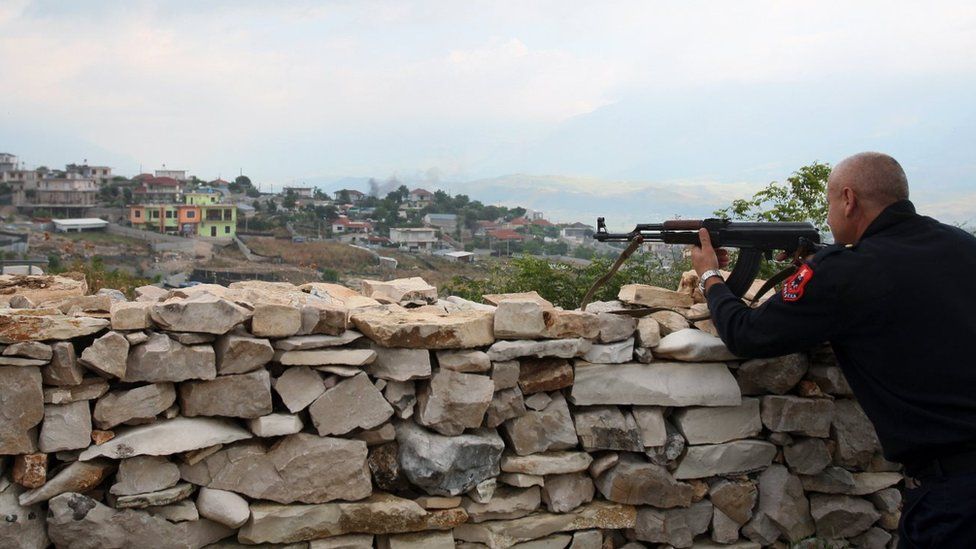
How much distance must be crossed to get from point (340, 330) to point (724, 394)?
228cm

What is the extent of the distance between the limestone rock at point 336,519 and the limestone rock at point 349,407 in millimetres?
410

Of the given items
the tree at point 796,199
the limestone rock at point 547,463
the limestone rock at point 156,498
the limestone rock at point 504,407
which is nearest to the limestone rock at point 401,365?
the limestone rock at point 504,407

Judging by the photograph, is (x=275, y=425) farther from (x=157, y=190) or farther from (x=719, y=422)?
(x=157, y=190)

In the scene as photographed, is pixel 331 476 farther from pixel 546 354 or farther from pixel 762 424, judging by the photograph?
pixel 762 424

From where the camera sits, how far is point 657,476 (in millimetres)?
4727

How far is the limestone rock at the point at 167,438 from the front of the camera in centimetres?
396

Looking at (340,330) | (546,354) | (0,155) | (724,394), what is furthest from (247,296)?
(0,155)

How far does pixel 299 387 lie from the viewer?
4305 mm

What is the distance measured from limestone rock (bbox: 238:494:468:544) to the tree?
5.15m

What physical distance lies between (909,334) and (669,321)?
61.1 inches

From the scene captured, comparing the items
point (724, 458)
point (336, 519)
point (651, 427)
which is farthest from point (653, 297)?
point (336, 519)

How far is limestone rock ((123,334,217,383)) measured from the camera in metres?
4.00

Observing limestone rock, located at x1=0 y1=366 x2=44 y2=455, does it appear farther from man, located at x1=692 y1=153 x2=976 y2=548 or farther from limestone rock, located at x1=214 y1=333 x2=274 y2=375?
man, located at x1=692 y1=153 x2=976 y2=548

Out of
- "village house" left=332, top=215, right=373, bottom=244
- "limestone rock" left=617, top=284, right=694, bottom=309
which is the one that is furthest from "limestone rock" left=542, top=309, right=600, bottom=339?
"village house" left=332, top=215, right=373, bottom=244
